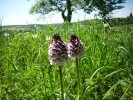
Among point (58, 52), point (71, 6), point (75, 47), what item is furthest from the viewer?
point (71, 6)

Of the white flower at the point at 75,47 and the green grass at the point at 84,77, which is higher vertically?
the white flower at the point at 75,47

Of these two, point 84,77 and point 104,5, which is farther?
point 104,5

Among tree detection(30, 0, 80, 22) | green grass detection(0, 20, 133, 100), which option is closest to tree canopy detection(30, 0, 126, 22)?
tree detection(30, 0, 80, 22)

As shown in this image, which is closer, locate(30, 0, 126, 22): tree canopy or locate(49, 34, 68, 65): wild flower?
locate(49, 34, 68, 65): wild flower

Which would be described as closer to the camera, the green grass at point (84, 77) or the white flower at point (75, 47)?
the white flower at point (75, 47)

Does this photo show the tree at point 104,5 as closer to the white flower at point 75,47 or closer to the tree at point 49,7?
the tree at point 49,7

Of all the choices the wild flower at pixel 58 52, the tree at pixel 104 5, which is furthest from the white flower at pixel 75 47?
the tree at pixel 104 5

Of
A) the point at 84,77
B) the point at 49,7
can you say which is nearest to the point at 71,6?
the point at 49,7

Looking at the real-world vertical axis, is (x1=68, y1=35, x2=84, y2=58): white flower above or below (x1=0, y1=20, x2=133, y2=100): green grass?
above

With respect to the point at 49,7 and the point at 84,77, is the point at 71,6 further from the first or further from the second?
the point at 84,77

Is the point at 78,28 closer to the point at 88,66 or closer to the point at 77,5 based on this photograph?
the point at 88,66

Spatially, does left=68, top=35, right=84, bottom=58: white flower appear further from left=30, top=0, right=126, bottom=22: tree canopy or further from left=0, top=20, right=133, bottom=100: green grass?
left=30, top=0, right=126, bottom=22: tree canopy

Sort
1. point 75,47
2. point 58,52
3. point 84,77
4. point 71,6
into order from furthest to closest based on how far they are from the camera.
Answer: point 71,6 → point 84,77 → point 75,47 → point 58,52

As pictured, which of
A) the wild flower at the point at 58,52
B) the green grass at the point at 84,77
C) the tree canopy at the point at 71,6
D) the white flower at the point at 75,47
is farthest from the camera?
the tree canopy at the point at 71,6
